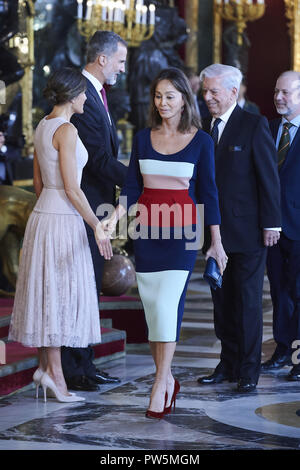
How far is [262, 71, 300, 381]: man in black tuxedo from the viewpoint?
18.9 feet

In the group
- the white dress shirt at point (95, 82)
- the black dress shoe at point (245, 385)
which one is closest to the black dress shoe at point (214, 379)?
the black dress shoe at point (245, 385)

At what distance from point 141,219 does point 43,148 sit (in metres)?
0.74

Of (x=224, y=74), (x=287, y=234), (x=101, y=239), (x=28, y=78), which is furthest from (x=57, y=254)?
(x=28, y=78)

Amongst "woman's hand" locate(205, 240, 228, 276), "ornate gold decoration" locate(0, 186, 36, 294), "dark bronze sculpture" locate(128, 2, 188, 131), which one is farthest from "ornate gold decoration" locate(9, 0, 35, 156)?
"woman's hand" locate(205, 240, 228, 276)

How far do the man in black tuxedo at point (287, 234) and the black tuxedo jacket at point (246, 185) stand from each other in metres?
0.55

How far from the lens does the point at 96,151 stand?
5332 mm

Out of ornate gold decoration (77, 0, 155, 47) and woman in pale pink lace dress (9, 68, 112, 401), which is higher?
ornate gold decoration (77, 0, 155, 47)

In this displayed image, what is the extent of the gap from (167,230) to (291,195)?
4.93ft

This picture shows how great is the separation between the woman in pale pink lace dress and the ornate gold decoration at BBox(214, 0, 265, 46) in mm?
10915

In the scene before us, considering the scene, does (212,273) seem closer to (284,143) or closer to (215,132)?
(215,132)

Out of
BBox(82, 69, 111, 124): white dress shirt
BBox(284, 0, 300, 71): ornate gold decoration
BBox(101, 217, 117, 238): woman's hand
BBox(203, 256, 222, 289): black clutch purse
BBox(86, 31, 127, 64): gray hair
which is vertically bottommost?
BBox(203, 256, 222, 289): black clutch purse

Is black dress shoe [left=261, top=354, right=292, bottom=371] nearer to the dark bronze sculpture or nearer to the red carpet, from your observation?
the red carpet
